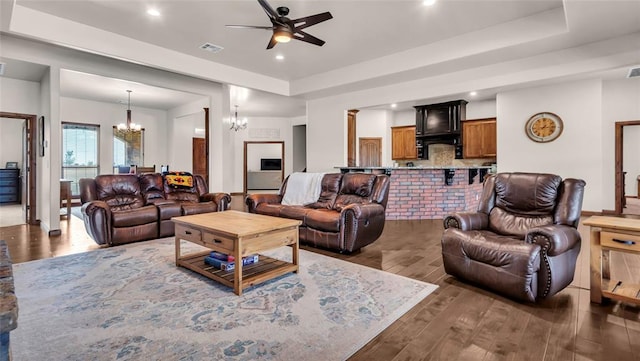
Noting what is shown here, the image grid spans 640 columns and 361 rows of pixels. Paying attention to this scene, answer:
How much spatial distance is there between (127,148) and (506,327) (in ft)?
32.1

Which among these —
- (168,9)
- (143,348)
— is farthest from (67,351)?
(168,9)

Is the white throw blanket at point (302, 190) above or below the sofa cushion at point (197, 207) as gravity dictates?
above

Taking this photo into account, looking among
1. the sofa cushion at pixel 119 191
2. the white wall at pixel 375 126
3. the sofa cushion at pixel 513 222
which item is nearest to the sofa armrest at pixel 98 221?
the sofa cushion at pixel 119 191

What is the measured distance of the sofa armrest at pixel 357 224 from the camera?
3639mm

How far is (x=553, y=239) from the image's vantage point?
7.68 ft

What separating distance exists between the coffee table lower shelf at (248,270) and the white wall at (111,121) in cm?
708

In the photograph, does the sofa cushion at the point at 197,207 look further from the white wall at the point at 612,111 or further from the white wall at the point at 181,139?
the white wall at the point at 612,111

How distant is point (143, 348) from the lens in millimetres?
1845

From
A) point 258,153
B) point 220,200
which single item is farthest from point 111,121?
point 258,153

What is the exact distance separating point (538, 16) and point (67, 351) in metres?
5.83

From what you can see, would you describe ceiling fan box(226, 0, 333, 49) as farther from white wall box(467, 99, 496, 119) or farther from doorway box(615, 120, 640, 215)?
doorway box(615, 120, 640, 215)

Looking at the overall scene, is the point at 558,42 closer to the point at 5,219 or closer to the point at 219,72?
the point at 219,72

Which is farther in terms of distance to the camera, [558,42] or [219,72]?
[219,72]

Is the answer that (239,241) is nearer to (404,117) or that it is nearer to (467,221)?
(467,221)
